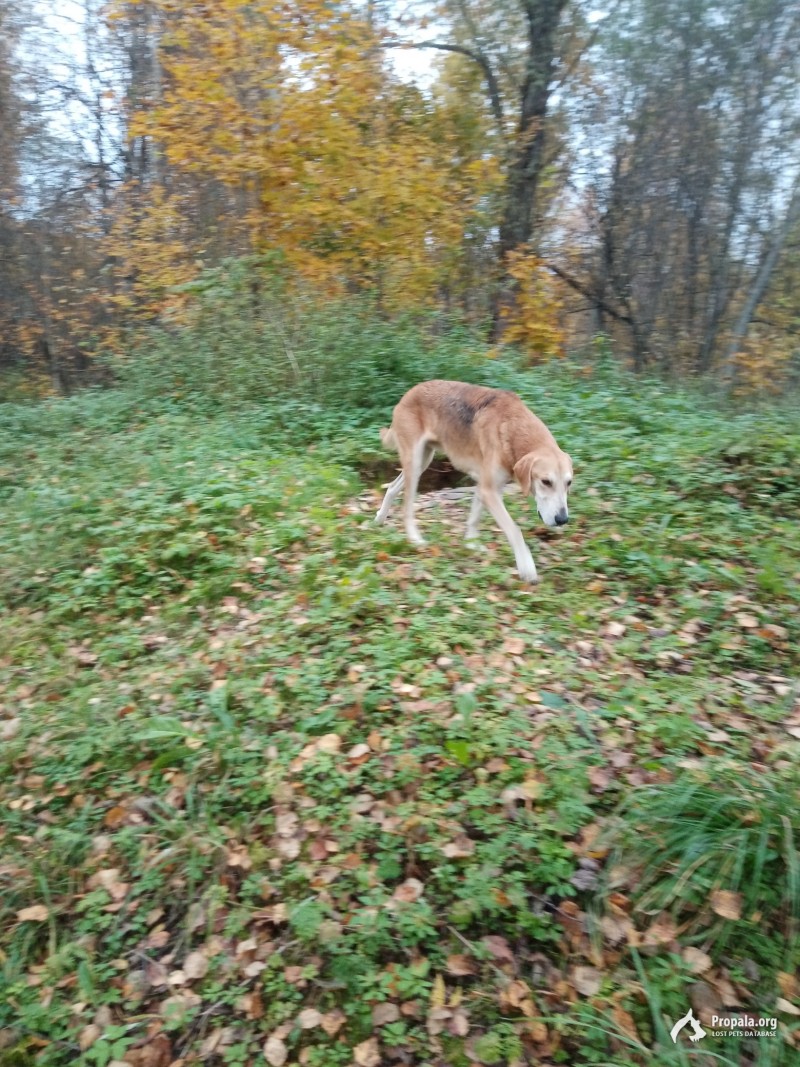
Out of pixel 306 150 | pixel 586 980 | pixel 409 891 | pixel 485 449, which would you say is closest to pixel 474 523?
pixel 485 449

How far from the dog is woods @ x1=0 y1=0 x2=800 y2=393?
5783 millimetres

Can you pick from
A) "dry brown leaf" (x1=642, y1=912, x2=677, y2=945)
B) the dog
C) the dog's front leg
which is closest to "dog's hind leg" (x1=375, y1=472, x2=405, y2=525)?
the dog

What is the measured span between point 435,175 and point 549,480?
Answer: 9.41 metres

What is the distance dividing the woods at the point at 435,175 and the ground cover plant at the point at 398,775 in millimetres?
6960

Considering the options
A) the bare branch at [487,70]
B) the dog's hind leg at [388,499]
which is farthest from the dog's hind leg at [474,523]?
the bare branch at [487,70]

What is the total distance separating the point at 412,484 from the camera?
6797 mm

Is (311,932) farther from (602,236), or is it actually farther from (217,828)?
(602,236)

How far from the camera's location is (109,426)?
10.4 m

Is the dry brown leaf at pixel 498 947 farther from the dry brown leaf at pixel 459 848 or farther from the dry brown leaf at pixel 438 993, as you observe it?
the dry brown leaf at pixel 459 848

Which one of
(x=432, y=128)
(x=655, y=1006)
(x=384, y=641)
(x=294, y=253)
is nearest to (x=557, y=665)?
(x=384, y=641)

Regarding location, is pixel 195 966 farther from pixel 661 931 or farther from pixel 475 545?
pixel 475 545

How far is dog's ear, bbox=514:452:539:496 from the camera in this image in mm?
5465

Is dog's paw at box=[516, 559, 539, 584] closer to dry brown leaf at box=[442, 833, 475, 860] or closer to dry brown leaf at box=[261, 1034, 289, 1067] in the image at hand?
dry brown leaf at box=[442, 833, 475, 860]

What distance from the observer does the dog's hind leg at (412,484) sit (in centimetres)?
674
